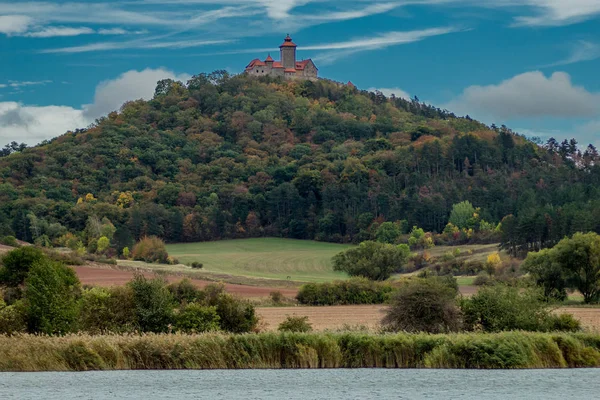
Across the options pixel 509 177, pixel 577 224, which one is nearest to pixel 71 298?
pixel 577 224

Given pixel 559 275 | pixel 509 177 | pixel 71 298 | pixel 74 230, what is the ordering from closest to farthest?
pixel 71 298, pixel 559 275, pixel 74 230, pixel 509 177

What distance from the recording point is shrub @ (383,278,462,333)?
42.4 metres

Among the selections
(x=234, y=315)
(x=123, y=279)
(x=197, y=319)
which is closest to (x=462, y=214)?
(x=123, y=279)

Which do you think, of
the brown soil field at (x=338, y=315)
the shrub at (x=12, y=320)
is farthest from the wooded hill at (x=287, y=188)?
the shrub at (x=12, y=320)

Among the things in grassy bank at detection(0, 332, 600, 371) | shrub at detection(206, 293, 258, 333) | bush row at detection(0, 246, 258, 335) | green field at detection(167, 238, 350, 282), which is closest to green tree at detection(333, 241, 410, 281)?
green field at detection(167, 238, 350, 282)

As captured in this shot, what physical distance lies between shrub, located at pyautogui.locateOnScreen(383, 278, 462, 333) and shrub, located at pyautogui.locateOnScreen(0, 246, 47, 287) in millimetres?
23598

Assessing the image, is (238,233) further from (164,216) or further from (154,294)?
(154,294)

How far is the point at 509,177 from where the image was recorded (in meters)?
169

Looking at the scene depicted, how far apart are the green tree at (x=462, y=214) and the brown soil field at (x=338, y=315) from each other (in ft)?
268

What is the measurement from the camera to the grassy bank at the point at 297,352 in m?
34.4

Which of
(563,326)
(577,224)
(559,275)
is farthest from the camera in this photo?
(577,224)

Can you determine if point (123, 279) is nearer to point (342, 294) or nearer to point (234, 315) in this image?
point (342, 294)

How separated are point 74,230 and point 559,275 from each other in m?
94.0

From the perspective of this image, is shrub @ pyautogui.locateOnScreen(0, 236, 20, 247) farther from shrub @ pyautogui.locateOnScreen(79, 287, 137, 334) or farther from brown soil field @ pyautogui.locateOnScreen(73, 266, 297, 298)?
shrub @ pyautogui.locateOnScreen(79, 287, 137, 334)
